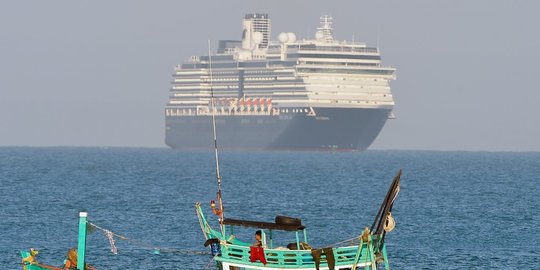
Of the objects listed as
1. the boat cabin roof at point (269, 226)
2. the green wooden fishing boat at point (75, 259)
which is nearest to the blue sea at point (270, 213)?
the green wooden fishing boat at point (75, 259)

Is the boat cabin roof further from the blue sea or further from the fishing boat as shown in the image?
the blue sea

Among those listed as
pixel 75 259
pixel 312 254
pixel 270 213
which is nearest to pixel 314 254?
pixel 312 254

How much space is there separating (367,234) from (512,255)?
1884 centimetres

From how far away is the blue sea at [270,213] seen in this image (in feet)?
153

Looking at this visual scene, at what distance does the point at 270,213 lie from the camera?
218ft

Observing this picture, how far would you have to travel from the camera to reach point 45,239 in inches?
2000

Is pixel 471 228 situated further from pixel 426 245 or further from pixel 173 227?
pixel 173 227

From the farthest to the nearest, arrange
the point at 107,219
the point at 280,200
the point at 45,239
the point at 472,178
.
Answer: the point at 472,178 < the point at 280,200 < the point at 107,219 < the point at 45,239

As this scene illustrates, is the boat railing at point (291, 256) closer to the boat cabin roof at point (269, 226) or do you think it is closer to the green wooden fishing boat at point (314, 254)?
the green wooden fishing boat at point (314, 254)

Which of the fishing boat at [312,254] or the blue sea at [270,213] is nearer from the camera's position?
the fishing boat at [312,254]

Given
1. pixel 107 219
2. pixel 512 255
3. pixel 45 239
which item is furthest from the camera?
pixel 107 219

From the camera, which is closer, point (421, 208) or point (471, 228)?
point (471, 228)

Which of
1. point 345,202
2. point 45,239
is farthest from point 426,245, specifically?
point 345,202

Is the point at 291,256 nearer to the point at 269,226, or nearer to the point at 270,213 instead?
the point at 269,226
